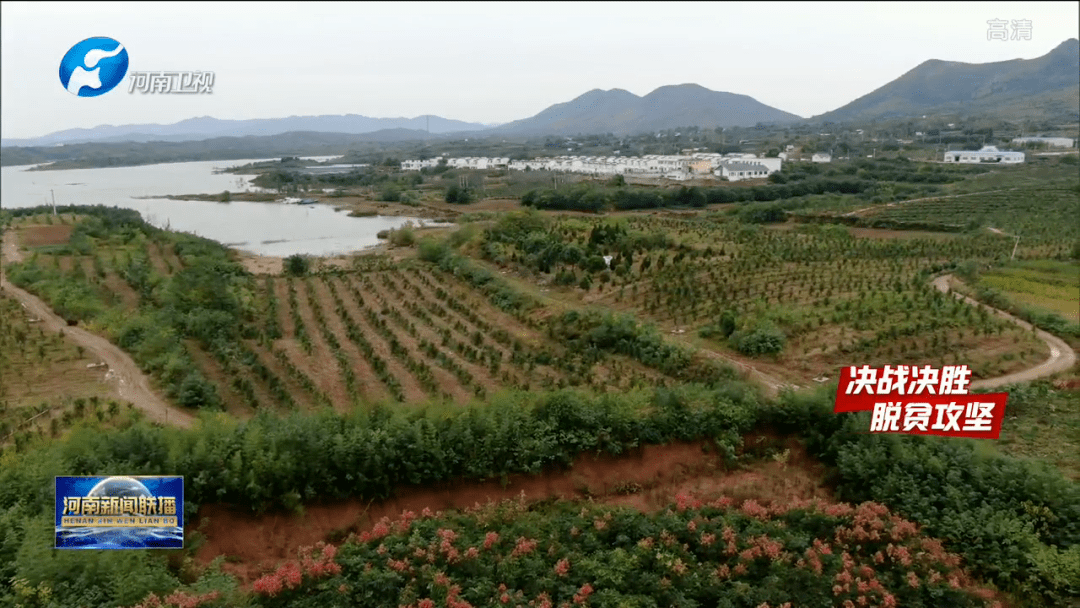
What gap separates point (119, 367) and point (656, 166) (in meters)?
66.7

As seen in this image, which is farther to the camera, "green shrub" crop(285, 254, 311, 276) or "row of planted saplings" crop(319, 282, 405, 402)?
"green shrub" crop(285, 254, 311, 276)

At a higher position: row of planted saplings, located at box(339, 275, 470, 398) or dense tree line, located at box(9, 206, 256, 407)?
dense tree line, located at box(9, 206, 256, 407)

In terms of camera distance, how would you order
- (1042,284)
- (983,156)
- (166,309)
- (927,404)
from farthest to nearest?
(983,156) → (1042,284) → (166,309) → (927,404)

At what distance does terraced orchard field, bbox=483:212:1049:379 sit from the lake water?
1693 cm

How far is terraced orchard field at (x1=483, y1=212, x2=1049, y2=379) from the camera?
45.3 feet

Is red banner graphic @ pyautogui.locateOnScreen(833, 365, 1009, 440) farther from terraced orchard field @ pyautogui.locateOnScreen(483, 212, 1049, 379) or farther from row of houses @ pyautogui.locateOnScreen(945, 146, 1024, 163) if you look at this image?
row of houses @ pyautogui.locateOnScreen(945, 146, 1024, 163)

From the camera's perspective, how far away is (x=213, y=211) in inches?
2202

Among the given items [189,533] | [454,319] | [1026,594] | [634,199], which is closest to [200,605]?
[189,533]

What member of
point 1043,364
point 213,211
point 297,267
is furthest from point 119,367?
point 213,211

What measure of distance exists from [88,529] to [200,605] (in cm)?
160

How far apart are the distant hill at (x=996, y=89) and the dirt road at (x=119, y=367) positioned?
15234cm

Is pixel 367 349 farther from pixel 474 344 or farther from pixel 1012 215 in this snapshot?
pixel 1012 215

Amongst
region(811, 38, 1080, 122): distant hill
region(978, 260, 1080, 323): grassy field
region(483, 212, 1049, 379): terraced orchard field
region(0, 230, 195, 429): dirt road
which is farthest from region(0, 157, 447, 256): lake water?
region(811, 38, 1080, 122): distant hill

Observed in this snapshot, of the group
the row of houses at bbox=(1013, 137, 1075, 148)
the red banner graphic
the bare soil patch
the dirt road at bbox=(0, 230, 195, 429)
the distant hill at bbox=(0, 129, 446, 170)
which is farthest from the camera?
the distant hill at bbox=(0, 129, 446, 170)
